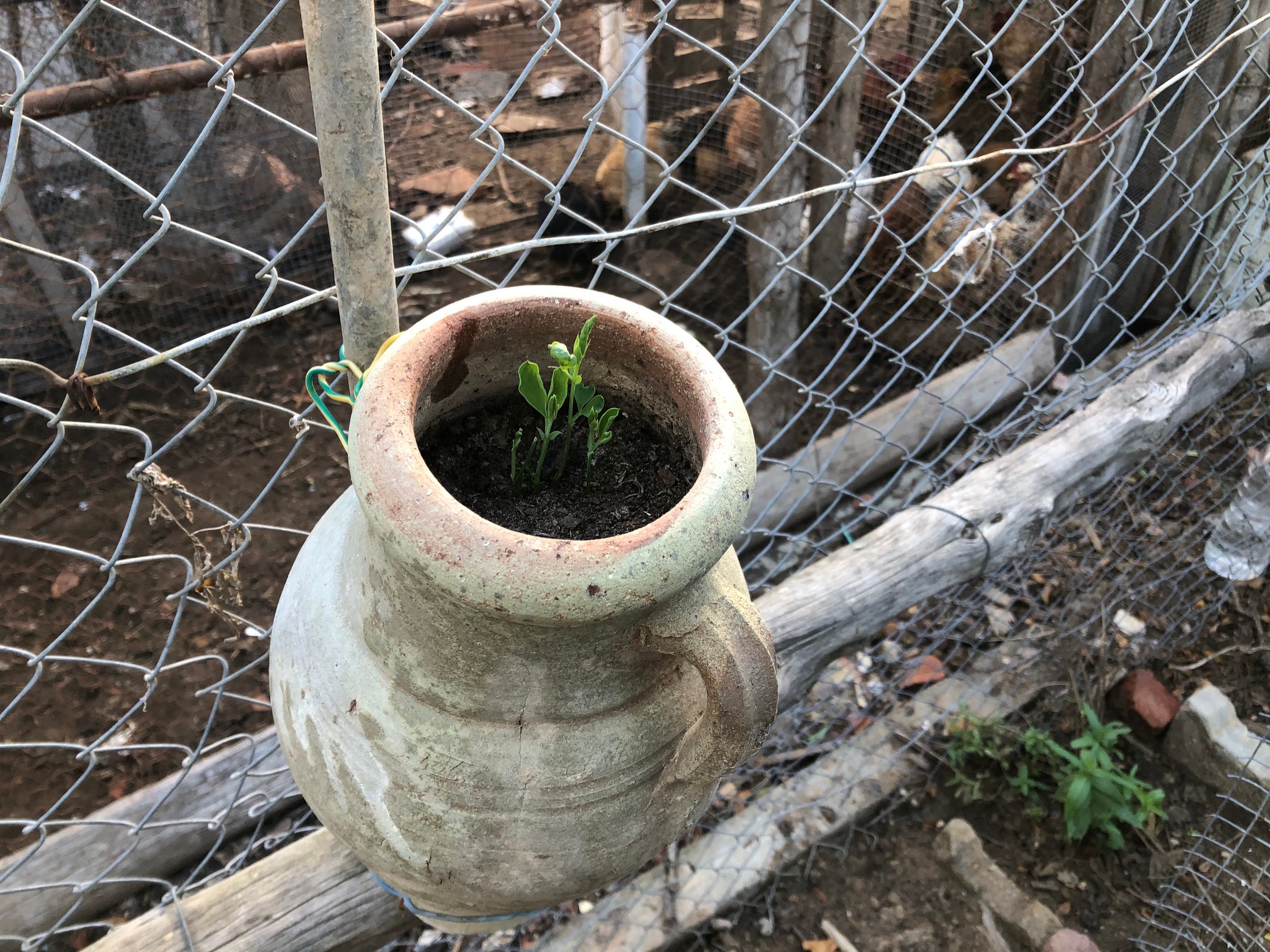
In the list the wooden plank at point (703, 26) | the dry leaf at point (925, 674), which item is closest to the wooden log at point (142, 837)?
the dry leaf at point (925, 674)

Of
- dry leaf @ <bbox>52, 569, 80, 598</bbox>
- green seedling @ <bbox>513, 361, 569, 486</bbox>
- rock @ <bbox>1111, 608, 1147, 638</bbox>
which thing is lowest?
dry leaf @ <bbox>52, 569, 80, 598</bbox>

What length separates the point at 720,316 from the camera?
11.8 feet

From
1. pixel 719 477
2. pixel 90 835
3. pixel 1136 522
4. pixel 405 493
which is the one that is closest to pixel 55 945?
pixel 90 835

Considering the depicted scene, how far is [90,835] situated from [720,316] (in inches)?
104

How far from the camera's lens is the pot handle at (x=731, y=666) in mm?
895

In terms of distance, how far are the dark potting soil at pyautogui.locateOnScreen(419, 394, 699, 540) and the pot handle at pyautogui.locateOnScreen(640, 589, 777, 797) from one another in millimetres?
152

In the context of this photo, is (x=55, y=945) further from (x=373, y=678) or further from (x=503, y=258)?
(x=503, y=258)

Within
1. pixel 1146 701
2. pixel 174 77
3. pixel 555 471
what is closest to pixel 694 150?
pixel 174 77

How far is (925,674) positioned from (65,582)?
2.67 metres

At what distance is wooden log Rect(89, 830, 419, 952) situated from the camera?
138 cm

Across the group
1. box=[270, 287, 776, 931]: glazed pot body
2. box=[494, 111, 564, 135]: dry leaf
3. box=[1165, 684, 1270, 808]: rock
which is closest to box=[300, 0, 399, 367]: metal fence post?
box=[270, 287, 776, 931]: glazed pot body

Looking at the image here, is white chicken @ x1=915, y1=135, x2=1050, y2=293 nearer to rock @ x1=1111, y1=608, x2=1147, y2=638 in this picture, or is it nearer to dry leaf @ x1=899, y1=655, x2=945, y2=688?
rock @ x1=1111, y1=608, x2=1147, y2=638

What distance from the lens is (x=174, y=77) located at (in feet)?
6.53

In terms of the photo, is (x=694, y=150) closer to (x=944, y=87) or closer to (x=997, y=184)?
(x=944, y=87)
